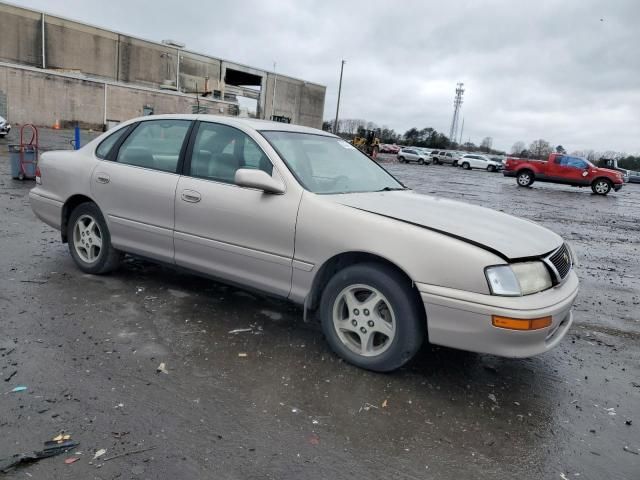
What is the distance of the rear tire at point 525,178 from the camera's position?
83.1ft

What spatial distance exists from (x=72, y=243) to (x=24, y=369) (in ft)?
7.12

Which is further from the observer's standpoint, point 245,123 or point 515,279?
point 245,123

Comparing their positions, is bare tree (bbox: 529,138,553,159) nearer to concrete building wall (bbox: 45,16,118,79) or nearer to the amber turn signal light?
concrete building wall (bbox: 45,16,118,79)

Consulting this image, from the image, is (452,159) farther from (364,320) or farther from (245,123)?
(364,320)

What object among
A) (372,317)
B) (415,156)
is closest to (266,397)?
(372,317)

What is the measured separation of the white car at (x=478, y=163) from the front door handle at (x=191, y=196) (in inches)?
1867

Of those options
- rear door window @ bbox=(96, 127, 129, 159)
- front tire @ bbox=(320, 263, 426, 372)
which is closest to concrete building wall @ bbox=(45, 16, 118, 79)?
rear door window @ bbox=(96, 127, 129, 159)

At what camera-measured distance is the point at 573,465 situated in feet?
8.64

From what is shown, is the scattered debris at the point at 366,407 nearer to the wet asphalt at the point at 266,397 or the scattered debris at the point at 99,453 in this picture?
the wet asphalt at the point at 266,397

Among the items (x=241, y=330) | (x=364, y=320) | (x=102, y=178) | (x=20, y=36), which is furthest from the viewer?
(x=20, y=36)

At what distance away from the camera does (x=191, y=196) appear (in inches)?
163

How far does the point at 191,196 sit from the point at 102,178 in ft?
3.82

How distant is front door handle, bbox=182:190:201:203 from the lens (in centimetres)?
410

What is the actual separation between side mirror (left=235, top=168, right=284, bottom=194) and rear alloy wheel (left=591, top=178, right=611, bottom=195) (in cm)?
2415
